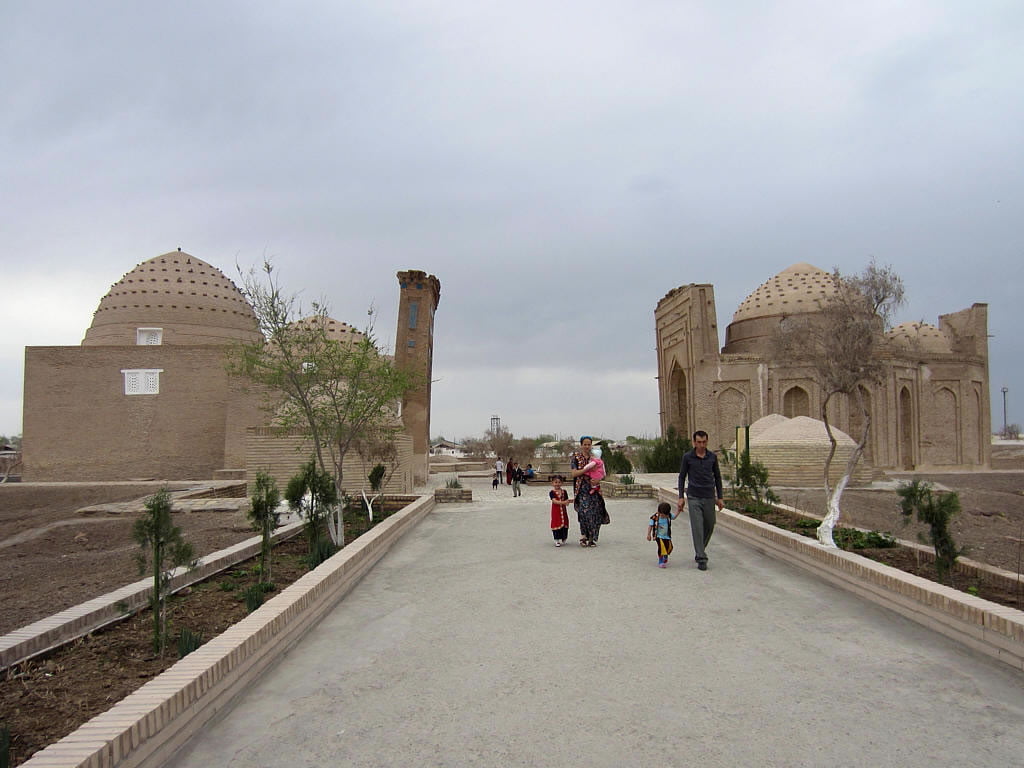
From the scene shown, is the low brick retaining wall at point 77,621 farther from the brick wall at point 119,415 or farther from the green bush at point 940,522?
the brick wall at point 119,415

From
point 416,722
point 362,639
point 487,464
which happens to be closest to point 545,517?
point 362,639

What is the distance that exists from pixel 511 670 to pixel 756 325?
38696mm

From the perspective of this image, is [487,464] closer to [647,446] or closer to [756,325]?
[647,446]

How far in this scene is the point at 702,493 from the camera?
7.27m

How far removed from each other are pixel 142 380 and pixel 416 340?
12135mm

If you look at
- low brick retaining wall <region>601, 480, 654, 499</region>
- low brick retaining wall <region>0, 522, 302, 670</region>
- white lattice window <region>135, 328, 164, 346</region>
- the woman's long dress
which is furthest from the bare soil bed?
white lattice window <region>135, 328, 164, 346</region>

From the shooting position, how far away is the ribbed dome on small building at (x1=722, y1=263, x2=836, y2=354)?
38.9 metres

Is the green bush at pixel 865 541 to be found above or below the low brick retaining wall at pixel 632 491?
above

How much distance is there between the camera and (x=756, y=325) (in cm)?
4016

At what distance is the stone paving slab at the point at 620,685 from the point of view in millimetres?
3031

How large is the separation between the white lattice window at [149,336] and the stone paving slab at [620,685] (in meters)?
28.4

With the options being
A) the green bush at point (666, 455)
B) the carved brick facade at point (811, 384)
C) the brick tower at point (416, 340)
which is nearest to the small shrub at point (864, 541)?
the brick tower at point (416, 340)

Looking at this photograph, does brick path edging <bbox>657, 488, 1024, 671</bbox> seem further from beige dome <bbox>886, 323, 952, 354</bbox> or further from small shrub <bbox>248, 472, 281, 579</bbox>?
beige dome <bbox>886, 323, 952, 354</bbox>

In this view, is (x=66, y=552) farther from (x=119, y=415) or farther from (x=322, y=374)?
(x=119, y=415)
